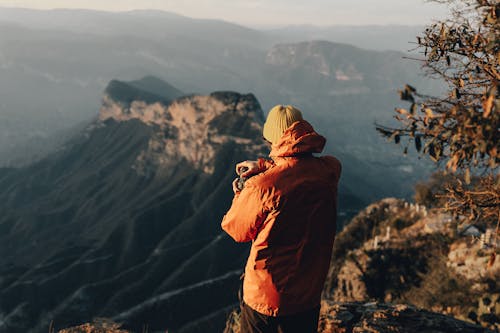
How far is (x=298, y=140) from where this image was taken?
430 centimetres

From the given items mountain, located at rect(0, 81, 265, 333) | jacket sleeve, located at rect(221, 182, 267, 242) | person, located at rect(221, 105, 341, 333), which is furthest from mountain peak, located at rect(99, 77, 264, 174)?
jacket sleeve, located at rect(221, 182, 267, 242)

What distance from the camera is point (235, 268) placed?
86938 millimetres

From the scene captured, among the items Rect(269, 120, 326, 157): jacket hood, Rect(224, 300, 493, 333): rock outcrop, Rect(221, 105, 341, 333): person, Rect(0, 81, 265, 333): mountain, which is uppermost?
Rect(269, 120, 326, 157): jacket hood

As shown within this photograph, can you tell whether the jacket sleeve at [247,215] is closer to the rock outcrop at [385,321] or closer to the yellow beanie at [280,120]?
the yellow beanie at [280,120]

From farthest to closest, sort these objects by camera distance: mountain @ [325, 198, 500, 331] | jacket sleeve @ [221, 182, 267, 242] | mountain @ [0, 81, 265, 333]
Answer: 1. mountain @ [0, 81, 265, 333]
2. mountain @ [325, 198, 500, 331]
3. jacket sleeve @ [221, 182, 267, 242]

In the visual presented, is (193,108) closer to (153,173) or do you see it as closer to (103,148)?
(153,173)

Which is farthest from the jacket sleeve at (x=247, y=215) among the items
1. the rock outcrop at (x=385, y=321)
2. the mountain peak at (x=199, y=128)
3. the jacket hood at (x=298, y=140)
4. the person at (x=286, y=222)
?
the mountain peak at (x=199, y=128)

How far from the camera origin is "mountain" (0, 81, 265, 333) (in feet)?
258

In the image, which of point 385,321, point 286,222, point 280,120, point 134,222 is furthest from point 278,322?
point 134,222

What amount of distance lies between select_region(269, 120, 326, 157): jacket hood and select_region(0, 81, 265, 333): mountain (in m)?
61.5

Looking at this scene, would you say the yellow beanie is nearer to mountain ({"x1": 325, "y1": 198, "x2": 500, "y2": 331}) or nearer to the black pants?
the black pants

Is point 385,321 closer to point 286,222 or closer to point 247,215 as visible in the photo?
point 286,222

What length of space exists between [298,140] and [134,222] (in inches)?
4355

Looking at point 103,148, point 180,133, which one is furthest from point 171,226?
point 103,148
